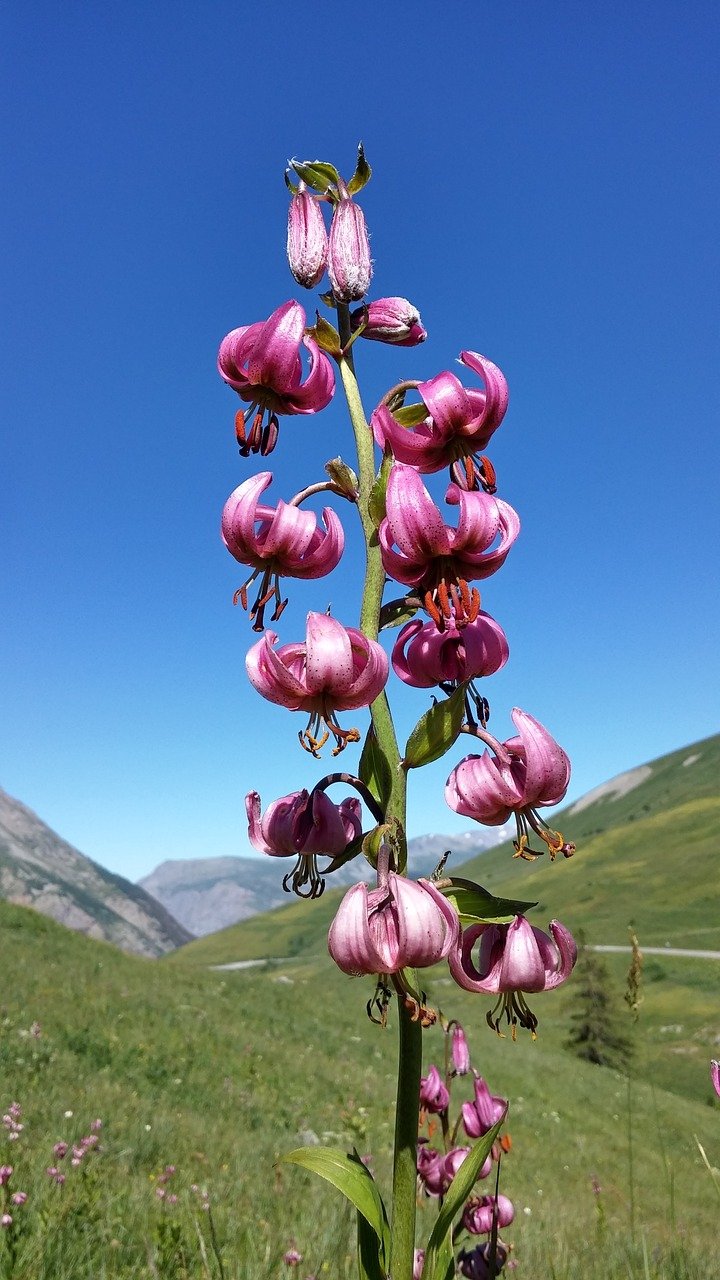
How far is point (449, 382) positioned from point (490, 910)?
45.4 inches

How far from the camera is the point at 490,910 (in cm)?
161

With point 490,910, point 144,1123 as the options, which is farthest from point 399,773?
point 144,1123

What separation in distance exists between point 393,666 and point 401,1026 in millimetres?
836

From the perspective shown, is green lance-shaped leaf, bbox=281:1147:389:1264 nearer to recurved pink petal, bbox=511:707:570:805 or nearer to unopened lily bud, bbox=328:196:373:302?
recurved pink petal, bbox=511:707:570:805

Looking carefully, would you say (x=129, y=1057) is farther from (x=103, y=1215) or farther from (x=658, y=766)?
(x=658, y=766)

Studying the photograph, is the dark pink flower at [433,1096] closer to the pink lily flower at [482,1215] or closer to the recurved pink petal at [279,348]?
the pink lily flower at [482,1215]

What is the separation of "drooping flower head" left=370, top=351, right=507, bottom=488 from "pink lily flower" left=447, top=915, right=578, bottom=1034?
997 millimetres

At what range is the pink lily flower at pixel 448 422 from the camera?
169cm

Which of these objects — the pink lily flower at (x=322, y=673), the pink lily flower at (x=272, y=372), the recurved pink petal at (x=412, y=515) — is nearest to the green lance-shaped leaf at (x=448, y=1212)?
the pink lily flower at (x=322, y=673)

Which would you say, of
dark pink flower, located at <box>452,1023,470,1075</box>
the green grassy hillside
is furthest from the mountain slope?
dark pink flower, located at <box>452,1023,470,1075</box>

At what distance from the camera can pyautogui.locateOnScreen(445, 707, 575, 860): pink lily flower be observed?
5.53ft

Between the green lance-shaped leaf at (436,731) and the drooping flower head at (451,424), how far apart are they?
1.65ft

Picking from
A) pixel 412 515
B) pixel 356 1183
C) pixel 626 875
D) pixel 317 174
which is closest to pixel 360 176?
pixel 317 174

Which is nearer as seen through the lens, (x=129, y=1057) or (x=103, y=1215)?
(x=103, y=1215)
